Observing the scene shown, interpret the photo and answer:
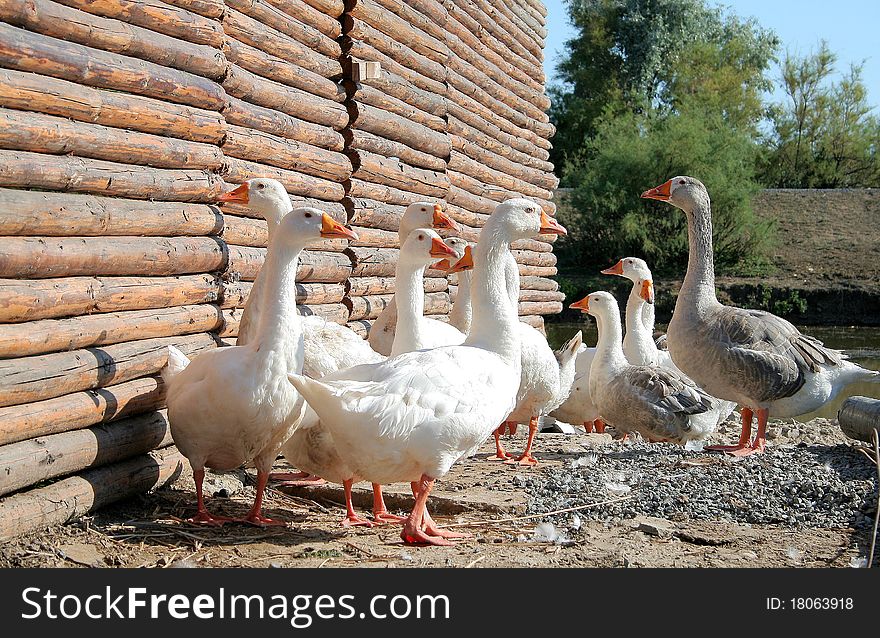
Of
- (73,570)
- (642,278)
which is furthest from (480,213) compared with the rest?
(73,570)

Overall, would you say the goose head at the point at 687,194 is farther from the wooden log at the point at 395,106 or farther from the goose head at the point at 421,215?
the wooden log at the point at 395,106

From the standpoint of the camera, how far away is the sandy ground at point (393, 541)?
4.89 meters

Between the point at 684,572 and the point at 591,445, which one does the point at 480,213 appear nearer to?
the point at 591,445

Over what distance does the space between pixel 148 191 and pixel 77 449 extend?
1.70 metres

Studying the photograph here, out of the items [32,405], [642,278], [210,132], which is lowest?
[32,405]

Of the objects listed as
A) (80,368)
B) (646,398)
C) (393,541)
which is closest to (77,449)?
(80,368)

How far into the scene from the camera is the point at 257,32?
752cm

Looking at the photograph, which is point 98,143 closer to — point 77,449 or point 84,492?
point 77,449

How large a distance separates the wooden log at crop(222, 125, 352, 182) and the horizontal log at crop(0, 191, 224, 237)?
723 mm

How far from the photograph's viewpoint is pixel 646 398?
916 cm

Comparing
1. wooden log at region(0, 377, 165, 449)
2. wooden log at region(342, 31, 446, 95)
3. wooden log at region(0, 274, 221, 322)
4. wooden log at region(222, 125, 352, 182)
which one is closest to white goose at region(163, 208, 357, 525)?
wooden log at region(0, 377, 165, 449)

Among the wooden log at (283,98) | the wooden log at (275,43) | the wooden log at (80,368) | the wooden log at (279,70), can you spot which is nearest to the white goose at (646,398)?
the wooden log at (283,98)

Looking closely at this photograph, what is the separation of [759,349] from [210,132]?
17.1 feet

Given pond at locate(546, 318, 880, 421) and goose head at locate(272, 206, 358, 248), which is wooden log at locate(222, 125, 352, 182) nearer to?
goose head at locate(272, 206, 358, 248)
